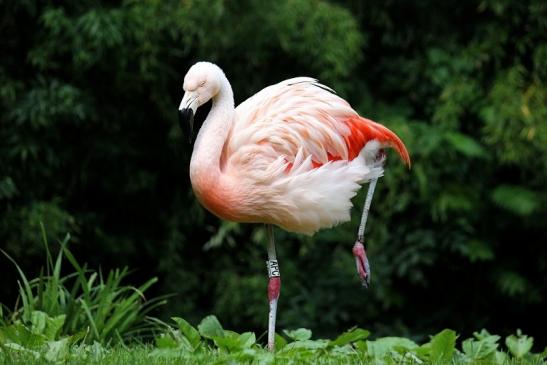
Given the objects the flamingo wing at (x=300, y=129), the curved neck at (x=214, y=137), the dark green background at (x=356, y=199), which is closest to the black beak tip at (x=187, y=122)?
the curved neck at (x=214, y=137)

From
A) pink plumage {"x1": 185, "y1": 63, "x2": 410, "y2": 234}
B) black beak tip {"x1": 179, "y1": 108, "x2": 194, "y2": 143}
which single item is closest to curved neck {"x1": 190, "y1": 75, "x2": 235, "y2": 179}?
pink plumage {"x1": 185, "y1": 63, "x2": 410, "y2": 234}

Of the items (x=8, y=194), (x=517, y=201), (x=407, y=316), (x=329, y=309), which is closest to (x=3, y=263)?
(x=8, y=194)

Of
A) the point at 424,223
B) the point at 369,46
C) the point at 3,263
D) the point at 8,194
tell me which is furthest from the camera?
the point at 369,46

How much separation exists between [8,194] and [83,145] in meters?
1.20

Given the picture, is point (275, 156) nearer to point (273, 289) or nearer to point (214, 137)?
point (214, 137)

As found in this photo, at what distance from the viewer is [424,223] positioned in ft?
30.3

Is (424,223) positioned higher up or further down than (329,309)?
higher up

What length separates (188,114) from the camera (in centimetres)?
479

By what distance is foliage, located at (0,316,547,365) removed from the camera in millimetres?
4113

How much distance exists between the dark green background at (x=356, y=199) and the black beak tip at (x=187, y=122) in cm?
362

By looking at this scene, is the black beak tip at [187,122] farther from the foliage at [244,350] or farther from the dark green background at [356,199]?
the dark green background at [356,199]

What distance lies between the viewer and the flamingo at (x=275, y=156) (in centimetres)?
482

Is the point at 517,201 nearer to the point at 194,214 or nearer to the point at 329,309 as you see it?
the point at 329,309

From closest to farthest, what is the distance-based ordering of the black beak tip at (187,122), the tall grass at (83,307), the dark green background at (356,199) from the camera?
the black beak tip at (187,122), the tall grass at (83,307), the dark green background at (356,199)
